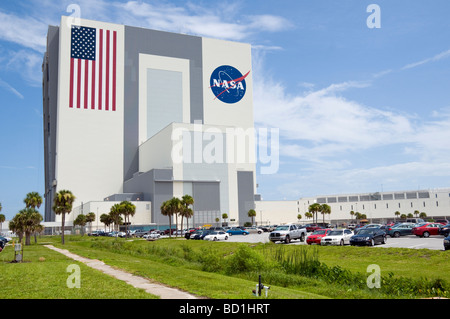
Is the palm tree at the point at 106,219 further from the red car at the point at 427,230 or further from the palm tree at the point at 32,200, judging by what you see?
the red car at the point at 427,230

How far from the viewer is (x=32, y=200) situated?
7194cm

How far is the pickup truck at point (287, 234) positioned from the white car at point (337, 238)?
521 centimetres

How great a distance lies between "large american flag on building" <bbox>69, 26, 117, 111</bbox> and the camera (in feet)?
375

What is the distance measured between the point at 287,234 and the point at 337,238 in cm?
658

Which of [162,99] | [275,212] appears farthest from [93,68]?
[275,212]

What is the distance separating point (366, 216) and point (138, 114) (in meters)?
83.2

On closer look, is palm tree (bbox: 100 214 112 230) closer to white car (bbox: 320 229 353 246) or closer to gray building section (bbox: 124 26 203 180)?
gray building section (bbox: 124 26 203 180)

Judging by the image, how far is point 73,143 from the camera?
117 metres

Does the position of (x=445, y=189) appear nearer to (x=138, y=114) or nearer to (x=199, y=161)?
(x=199, y=161)

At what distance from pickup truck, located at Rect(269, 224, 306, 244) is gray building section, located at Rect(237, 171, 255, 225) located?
77.3 m

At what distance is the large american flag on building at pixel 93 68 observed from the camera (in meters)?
114

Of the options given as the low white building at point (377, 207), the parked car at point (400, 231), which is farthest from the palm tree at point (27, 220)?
→ the low white building at point (377, 207)

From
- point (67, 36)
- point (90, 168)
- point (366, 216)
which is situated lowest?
point (366, 216)
